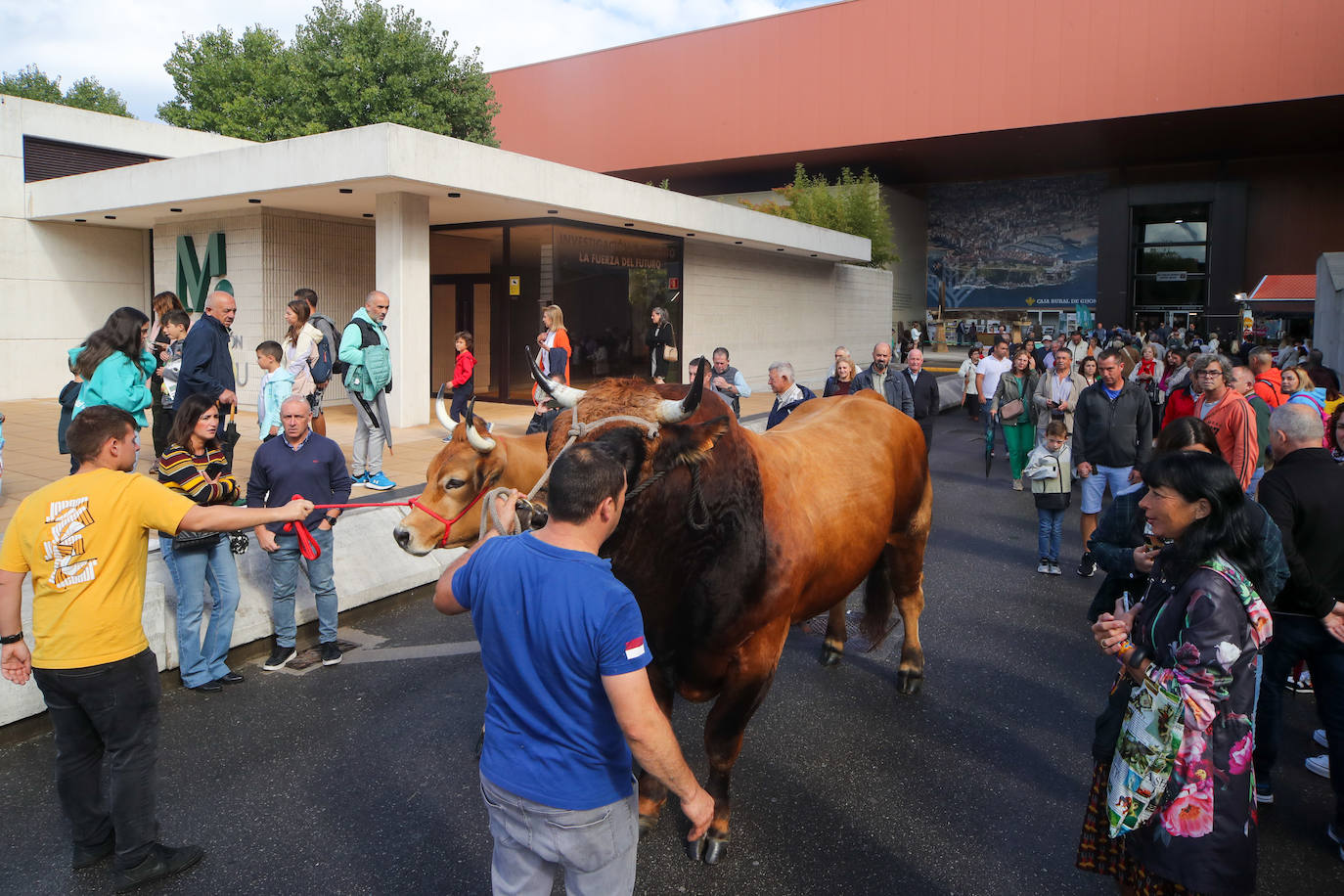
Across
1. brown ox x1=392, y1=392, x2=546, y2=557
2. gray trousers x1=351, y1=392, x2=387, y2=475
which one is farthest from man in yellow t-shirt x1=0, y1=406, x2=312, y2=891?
gray trousers x1=351, y1=392, x2=387, y2=475

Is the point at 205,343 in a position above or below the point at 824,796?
above

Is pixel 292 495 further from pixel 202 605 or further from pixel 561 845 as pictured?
pixel 561 845

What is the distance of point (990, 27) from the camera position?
32.0 m

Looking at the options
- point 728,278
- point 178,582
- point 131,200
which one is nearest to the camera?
point 178,582

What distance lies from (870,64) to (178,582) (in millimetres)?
34578

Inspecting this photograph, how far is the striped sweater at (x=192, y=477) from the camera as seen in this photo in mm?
4727

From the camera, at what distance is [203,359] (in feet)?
23.1

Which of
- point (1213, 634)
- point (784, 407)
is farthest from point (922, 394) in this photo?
point (1213, 634)

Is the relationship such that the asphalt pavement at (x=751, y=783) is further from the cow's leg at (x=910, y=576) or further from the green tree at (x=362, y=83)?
the green tree at (x=362, y=83)

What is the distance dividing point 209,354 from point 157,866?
481cm

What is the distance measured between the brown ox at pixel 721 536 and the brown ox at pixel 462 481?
4.95 feet

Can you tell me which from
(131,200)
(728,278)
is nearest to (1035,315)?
(728,278)

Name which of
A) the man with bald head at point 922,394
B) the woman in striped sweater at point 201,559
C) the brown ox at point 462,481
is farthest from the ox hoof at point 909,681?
the man with bald head at point 922,394

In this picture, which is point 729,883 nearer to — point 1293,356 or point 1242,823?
point 1242,823
